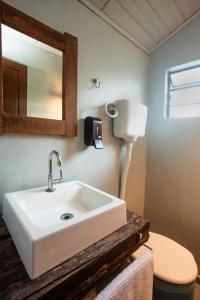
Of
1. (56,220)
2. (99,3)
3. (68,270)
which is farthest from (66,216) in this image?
(99,3)

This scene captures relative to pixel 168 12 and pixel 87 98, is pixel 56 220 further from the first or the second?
pixel 168 12

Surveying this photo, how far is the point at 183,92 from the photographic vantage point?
1.75 metres

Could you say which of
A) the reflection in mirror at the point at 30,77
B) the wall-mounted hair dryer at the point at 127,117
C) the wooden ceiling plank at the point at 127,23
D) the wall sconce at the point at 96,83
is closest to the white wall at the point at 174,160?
the wooden ceiling plank at the point at 127,23

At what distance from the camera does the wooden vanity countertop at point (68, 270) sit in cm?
48

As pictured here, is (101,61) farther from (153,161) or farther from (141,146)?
(153,161)

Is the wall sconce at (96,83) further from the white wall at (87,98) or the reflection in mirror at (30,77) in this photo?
the reflection in mirror at (30,77)

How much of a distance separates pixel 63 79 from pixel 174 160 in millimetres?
1254

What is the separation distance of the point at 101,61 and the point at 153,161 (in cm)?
110

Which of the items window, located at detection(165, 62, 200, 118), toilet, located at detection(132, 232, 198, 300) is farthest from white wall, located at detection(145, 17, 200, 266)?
toilet, located at detection(132, 232, 198, 300)

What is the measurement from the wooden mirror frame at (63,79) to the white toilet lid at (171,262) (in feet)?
2.88

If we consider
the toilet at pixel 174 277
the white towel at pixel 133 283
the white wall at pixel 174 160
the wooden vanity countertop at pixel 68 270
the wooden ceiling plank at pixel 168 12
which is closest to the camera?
the wooden vanity countertop at pixel 68 270

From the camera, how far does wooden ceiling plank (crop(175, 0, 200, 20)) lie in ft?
4.44

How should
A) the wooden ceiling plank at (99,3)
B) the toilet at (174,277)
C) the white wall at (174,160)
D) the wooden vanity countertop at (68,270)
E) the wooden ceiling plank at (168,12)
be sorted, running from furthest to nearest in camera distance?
the white wall at (174,160)
the wooden ceiling plank at (168,12)
the wooden ceiling plank at (99,3)
the toilet at (174,277)
the wooden vanity countertop at (68,270)

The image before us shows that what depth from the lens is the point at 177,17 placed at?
4.88 feet
